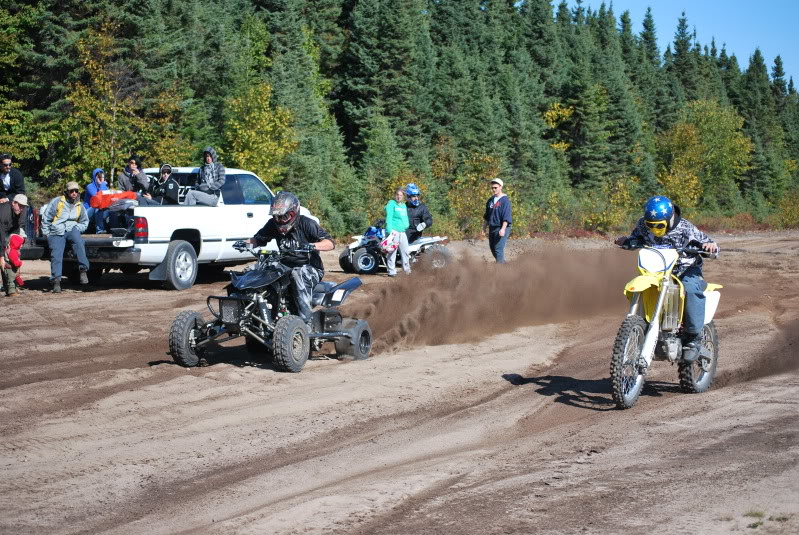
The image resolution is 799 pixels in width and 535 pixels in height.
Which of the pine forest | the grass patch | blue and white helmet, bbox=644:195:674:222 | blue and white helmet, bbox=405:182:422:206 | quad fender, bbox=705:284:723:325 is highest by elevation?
the pine forest

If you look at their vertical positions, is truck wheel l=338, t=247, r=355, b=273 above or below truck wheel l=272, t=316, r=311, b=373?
above

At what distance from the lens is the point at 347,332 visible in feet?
36.5

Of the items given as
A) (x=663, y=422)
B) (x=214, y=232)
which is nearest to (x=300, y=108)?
(x=214, y=232)

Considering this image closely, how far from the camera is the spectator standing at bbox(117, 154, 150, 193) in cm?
1891

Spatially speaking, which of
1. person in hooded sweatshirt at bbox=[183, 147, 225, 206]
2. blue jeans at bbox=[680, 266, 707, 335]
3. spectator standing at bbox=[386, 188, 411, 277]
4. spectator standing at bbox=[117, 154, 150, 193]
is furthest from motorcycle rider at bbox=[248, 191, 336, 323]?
spectator standing at bbox=[386, 188, 411, 277]

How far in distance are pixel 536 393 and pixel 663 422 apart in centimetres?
175

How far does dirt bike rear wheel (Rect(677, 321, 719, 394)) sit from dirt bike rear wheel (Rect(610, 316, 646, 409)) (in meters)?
0.81

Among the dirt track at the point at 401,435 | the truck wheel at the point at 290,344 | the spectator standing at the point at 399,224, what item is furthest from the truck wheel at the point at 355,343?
the spectator standing at the point at 399,224

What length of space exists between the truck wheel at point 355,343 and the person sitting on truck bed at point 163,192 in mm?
7506

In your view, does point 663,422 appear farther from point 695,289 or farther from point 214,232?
point 214,232

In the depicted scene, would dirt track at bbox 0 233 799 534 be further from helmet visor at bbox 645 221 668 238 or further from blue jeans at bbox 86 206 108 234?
blue jeans at bbox 86 206 108 234

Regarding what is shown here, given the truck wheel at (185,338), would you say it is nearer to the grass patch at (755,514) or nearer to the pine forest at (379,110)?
the grass patch at (755,514)

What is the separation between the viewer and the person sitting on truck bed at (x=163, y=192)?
17672 mm

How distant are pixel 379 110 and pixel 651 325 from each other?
56.8m
